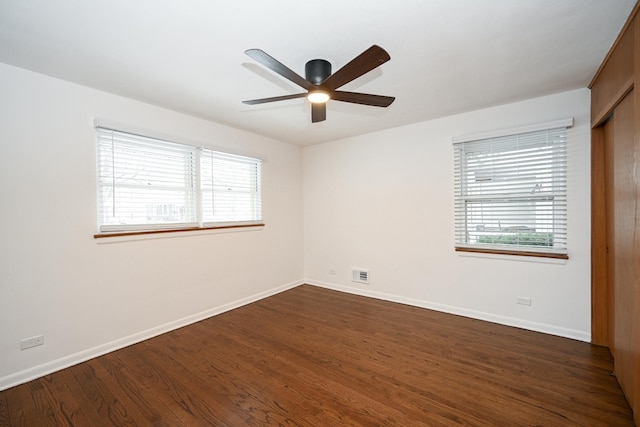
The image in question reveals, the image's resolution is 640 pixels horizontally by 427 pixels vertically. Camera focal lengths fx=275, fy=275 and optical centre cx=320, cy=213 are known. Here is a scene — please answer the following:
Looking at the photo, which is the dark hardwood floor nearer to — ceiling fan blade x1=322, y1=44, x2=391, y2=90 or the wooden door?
the wooden door

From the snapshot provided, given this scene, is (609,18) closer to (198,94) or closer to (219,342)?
(198,94)

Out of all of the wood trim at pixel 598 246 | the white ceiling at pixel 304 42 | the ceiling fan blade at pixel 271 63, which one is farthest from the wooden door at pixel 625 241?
the ceiling fan blade at pixel 271 63

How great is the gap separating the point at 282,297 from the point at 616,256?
12.3 feet

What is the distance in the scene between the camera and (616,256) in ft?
7.37

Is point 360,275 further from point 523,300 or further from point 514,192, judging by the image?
point 514,192

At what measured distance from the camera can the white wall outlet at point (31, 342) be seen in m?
2.26

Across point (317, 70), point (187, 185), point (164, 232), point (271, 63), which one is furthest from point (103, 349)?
point (317, 70)

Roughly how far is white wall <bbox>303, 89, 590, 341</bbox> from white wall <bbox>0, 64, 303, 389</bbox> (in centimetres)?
205

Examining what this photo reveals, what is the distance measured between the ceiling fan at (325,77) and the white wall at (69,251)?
187 cm

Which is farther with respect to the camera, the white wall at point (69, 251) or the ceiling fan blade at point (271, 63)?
the white wall at point (69, 251)

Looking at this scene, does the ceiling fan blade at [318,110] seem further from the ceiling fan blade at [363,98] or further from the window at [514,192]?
the window at [514,192]

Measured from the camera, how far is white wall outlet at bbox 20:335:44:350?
88.8 inches

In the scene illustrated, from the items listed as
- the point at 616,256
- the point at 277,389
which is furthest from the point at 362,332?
the point at 616,256

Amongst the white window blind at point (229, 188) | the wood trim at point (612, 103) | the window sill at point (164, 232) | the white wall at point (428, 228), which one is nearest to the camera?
the wood trim at point (612, 103)
